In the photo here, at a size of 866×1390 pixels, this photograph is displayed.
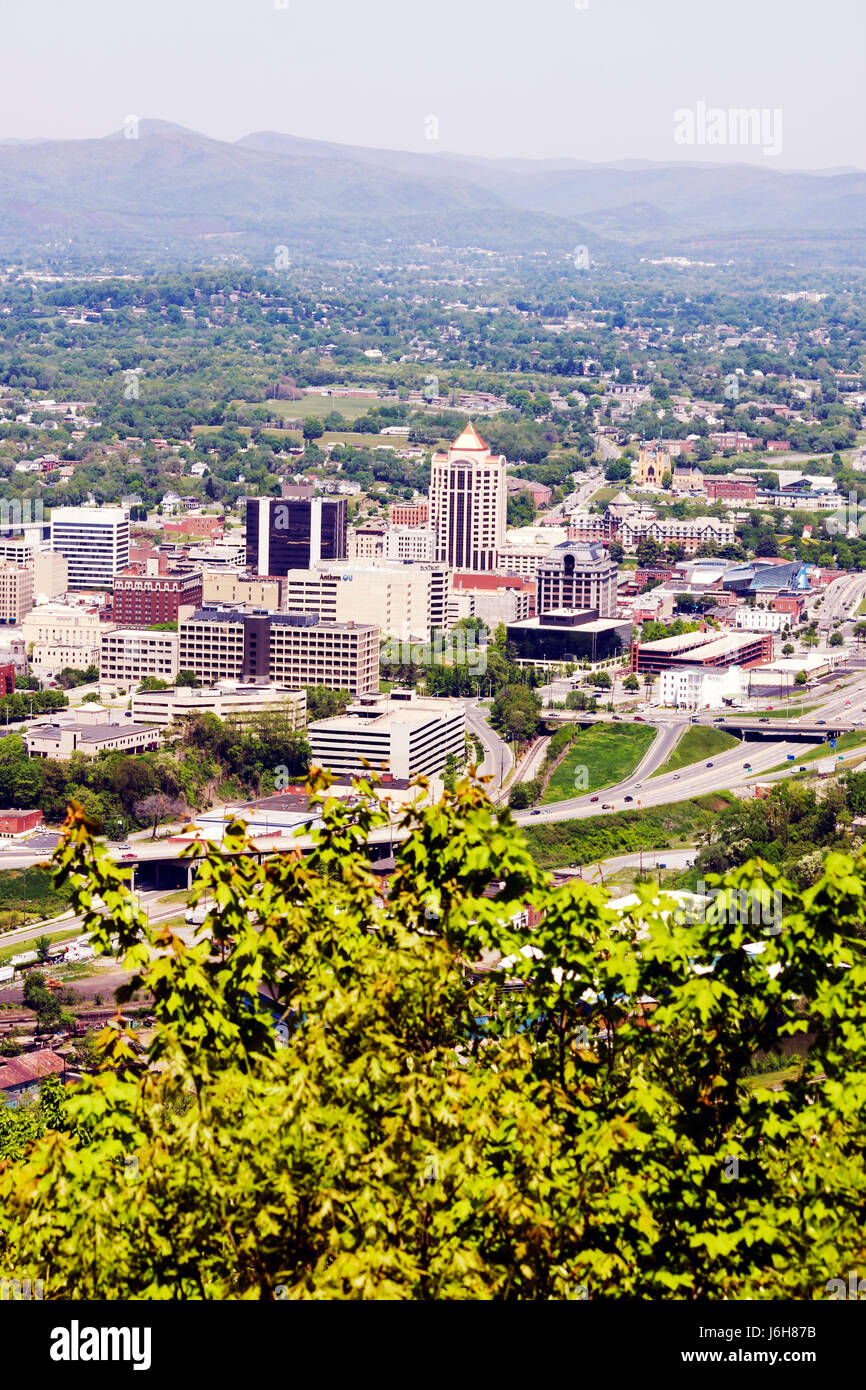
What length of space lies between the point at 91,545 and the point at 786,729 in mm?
17713

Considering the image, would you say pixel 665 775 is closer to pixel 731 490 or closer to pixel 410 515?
pixel 410 515

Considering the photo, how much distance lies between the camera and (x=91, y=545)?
144ft

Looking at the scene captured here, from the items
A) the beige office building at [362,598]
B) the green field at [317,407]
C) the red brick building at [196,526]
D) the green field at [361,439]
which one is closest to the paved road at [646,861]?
the beige office building at [362,598]

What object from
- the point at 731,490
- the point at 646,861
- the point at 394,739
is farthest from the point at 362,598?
the point at 731,490

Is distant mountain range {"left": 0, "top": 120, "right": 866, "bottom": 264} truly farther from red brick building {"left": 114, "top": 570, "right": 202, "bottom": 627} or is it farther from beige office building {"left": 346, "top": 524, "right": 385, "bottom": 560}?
red brick building {"left": 114, "top": 570, "right": 202, "bottom": 627}

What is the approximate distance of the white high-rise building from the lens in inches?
1714

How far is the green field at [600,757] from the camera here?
91.1 ft

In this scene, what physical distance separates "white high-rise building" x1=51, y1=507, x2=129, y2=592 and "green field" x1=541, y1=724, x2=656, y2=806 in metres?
15.7

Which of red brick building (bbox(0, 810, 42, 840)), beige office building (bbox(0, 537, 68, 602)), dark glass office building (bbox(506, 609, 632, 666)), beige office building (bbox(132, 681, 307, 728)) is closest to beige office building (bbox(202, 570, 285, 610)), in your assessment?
dark glass office building (bbox(506, 609, 632, 666))

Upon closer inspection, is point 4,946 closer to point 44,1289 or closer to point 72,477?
point 44,1289

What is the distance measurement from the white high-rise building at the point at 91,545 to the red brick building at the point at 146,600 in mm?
5230

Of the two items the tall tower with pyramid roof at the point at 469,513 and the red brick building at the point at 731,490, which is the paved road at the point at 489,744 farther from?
the red brick building at the point at 731,490

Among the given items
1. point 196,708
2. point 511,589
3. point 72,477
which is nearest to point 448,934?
point 196,708
